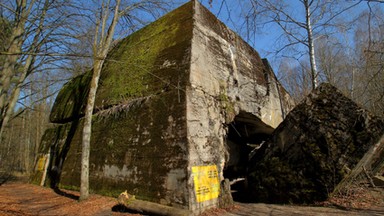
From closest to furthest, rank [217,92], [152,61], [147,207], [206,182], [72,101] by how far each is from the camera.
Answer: [147,207] → [206,182] → [217,92] → [152,61] → [72,101]

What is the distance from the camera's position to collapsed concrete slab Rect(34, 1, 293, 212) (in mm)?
5688

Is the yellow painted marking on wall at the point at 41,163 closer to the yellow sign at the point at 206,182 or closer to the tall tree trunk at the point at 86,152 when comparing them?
the tall tree trunk at the point at 86,152

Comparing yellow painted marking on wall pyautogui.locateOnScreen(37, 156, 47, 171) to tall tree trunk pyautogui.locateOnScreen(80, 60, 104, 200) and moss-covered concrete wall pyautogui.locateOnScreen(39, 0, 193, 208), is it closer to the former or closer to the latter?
moss-covered concrete wall pyautogui.locateOnScreen(39, 0, 193, 208)

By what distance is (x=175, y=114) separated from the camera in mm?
5926

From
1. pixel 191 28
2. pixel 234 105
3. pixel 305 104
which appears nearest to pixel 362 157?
pixel 305 104

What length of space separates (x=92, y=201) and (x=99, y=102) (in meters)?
3.45

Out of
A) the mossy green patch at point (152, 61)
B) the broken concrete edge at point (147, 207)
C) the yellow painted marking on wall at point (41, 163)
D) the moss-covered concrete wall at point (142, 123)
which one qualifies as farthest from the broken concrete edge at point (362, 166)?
the yellow painted marking on wall at point (41, 163)

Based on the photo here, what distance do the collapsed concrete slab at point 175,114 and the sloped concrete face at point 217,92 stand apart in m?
0.03

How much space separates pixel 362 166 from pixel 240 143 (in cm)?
398

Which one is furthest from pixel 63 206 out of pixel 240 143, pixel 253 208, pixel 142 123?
pixel 240 143

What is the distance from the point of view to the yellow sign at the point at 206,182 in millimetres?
5438

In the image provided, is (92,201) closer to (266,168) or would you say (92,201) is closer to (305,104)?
(266,168)

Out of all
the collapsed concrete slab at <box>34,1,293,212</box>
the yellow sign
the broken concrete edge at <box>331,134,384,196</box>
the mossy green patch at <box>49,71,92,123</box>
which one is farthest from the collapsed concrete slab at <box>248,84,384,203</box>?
the mossy green patch at <box>49,71,92,123</box>

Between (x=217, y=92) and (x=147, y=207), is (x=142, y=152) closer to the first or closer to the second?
(x=147, y=207)
